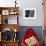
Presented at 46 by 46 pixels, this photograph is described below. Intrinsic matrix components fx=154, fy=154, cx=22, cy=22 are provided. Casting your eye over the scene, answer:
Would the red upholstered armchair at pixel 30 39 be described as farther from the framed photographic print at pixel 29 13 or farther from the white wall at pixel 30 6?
the framed photographic print at pixel 29 13

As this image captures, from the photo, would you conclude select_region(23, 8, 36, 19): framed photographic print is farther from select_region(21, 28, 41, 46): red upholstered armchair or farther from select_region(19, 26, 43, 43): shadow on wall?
select_region(21, 28, 41, 46): red upholstered armchair

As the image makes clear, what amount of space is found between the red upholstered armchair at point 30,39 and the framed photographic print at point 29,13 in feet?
1.51

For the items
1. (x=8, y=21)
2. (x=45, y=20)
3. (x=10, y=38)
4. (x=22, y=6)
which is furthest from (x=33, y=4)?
(x=10, y=38)

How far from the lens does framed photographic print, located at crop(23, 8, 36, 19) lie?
538 centimetres

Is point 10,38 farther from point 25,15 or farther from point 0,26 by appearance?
point 25,15

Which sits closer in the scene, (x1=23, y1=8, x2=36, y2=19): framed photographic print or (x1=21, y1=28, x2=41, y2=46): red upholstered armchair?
(x1=21, y1=28, x2=41, y2=46): red upholstered armchair

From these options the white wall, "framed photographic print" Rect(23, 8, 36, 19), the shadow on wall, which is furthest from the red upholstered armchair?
"framed photographic print" Rect(23, 8, 36, 19)

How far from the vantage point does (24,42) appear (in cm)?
502

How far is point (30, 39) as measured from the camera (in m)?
4.91

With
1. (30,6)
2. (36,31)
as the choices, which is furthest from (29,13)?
(36,31)

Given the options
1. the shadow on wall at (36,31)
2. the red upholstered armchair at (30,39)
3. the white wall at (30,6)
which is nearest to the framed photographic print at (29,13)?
the white wall at (30,6)

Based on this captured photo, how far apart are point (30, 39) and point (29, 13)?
990 mm

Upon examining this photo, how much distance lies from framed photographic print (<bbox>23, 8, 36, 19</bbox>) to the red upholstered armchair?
1.51 ft

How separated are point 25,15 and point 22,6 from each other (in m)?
0.33
